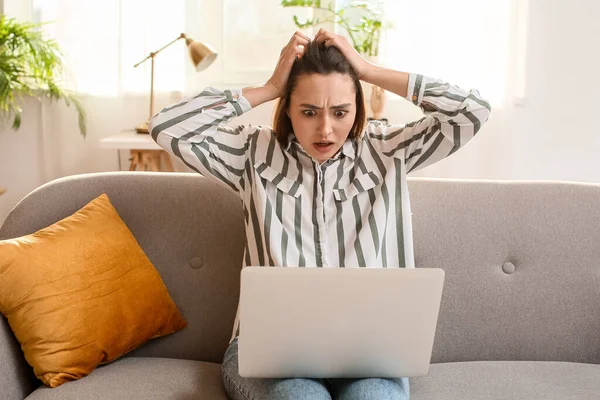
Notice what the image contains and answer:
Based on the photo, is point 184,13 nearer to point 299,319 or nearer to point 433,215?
point 433,215

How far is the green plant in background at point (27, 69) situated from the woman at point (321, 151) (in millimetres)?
1600

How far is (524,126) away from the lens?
3.38 metres

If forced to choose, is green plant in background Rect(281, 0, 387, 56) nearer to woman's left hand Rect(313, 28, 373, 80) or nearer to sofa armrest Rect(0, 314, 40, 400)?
woman's left hand Rect(313, 28, 373, 80)

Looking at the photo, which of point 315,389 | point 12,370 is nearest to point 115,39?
point 12,370

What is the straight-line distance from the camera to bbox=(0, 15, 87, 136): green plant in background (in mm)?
3113

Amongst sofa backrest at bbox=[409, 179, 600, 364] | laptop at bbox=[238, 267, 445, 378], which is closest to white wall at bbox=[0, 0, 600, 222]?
sofa backrest at bbox=[409, 179, 600, 364]

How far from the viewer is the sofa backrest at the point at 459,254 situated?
75.2 inches

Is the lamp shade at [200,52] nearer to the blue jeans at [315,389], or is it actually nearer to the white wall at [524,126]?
the white wall at [524,126]

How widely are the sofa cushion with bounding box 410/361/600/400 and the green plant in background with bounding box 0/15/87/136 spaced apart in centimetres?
214

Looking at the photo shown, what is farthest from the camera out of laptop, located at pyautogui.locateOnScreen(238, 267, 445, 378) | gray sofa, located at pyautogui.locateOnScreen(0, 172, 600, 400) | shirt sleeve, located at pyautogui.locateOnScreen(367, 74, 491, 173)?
gray sofa, located at pyautogui.locateOnScreen(0, 172, 600, 400)

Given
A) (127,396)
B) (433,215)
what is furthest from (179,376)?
(433,215)

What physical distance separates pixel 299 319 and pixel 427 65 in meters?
2.22

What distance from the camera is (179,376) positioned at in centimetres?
172

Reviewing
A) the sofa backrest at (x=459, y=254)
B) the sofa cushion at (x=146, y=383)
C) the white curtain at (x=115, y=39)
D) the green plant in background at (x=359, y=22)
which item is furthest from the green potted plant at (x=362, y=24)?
the sofa cushion at (x=146, y=383)
